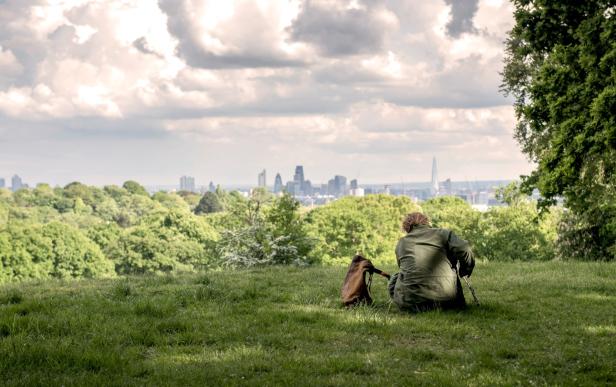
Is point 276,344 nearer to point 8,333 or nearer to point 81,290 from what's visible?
point 8,333

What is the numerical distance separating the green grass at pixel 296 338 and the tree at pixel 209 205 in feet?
560

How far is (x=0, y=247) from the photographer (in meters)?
64.6

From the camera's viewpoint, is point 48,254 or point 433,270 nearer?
point 433,270

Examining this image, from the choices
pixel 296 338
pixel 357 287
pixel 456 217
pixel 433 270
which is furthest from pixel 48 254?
pixel 296 338

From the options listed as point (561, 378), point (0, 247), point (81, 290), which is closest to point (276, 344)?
point (561, 378)

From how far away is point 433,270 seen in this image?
442 inches

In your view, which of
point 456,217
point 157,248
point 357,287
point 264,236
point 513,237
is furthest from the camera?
point 157,248

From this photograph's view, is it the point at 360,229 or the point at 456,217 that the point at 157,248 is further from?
the point at 456,217

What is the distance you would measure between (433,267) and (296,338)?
318 cm

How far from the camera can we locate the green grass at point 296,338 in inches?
290

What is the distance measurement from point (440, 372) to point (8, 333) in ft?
21.3

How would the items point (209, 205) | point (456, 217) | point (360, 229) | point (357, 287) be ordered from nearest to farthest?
point (357, 287) < point (456, 217) < point (360, 229) < point (209, 205)

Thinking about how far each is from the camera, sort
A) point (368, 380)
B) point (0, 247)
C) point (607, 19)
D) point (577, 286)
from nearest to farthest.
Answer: point (368, 380) < point (607, 19) < point (577, 286) < point (0, 247)

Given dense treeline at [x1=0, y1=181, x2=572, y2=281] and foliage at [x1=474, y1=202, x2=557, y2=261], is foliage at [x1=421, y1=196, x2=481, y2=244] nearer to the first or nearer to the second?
dense treeline at [x1=0, y1=181, x2=572, y2=281]
